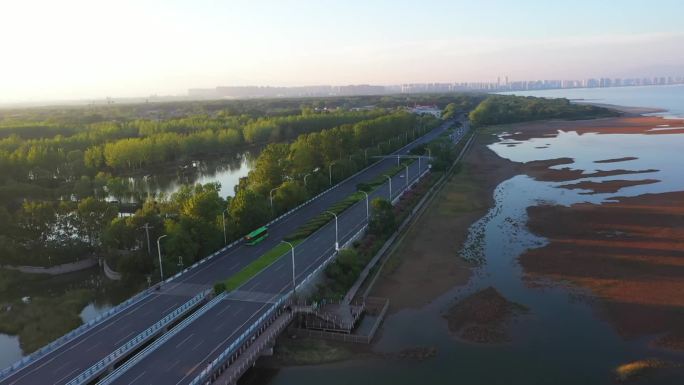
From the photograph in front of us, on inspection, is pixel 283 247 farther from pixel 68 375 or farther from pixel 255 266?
pixel 68 375

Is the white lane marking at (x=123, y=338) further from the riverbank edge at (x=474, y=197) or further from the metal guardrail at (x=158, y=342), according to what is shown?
the riverbank edge at (x=474, y=197)

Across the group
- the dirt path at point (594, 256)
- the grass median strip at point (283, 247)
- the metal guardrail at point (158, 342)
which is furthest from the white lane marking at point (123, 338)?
the dirt path at point (594, 256)

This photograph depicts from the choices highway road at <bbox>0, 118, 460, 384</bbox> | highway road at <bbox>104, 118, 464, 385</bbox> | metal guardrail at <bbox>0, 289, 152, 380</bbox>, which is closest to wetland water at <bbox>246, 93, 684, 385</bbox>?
highway road at <bbox>104, 118, 464, 385</bbox>

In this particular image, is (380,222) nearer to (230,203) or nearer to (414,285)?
(414,285)

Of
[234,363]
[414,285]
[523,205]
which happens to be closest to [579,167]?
[523,205]

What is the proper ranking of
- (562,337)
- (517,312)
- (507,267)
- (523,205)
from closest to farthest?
(562,337)
(517,312)
(507,267)
(523,205)

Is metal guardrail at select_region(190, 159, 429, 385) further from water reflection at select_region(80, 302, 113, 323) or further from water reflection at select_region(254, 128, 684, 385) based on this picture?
water reflection at select_region(80, 302, 113, 323)
